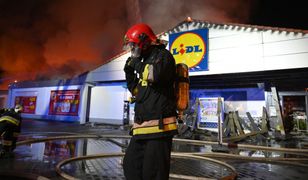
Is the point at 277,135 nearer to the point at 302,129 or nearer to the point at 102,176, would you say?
the point at 302,129

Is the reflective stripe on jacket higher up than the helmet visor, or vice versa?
the helmet visor

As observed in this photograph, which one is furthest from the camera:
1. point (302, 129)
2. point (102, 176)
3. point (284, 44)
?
point (302, 129)

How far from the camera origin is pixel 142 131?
186cm

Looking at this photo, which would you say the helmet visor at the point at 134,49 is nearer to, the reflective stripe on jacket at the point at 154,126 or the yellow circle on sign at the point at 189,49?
the reflective stripe on jacket at the point at 154,126

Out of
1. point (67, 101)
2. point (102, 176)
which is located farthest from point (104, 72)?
point (102, 176)

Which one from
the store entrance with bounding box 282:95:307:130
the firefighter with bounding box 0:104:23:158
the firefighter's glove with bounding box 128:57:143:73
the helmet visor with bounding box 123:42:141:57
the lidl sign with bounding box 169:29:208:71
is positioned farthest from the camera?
the store entrance with bounding box 282:95:307:130

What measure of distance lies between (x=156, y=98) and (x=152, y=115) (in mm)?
147

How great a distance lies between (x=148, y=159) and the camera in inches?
70.5

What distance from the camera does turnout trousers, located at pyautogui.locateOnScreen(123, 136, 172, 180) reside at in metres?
1.76

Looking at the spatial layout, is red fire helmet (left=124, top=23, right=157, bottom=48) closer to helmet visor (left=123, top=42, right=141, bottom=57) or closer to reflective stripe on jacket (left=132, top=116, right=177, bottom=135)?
helmet visor (left=123, top=42, right=141, bottom=57)

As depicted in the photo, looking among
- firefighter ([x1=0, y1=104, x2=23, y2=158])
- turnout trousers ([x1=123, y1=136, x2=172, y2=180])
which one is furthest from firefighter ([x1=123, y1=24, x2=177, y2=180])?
firefighter ([x1=0, y1=104, x2=23, y2=158])

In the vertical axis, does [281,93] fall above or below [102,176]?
above

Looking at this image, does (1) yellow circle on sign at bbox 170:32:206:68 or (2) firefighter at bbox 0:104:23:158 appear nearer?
(2) firefighter at bbox 0:104:23:158

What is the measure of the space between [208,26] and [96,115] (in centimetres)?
927
